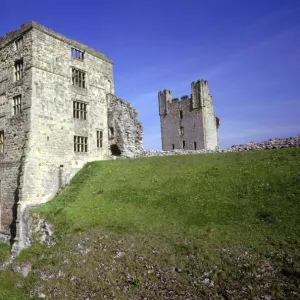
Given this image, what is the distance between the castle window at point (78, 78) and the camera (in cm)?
2790

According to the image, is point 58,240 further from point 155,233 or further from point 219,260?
point 219,260

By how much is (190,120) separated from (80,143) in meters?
29.6

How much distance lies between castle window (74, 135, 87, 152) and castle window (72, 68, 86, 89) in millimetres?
5406

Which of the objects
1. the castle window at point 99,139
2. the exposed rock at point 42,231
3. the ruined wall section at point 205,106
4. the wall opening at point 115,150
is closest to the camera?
the exposed rock at point 42,231

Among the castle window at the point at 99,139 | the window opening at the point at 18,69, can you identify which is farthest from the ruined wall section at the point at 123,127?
the window opening at the point at 18,69

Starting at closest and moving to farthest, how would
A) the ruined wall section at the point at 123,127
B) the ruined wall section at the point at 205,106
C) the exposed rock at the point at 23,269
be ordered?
the exposed rock at the point at 23,269 → the ruined wall section at the point at 123,127 → the ruined wall section at the point at 205,106

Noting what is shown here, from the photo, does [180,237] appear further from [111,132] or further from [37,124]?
[111,132]

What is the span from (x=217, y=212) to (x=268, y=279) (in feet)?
17.0

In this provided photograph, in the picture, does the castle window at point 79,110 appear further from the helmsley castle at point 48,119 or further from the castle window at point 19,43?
the castle window at point 19,43

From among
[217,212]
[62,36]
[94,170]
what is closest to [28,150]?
[94,170]

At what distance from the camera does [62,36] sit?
1060 inches

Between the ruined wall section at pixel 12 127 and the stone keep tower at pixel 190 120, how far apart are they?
3348cm

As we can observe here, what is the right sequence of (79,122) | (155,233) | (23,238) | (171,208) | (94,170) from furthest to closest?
(79,122) → (94,170) → (23,238) → (171,208) → (155,233)

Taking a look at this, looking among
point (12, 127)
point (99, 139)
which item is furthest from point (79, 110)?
point (12, 127)
